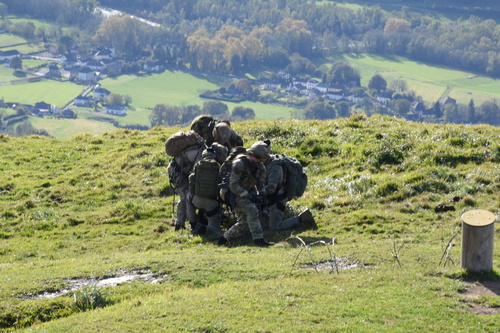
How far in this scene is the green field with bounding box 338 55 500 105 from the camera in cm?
14400

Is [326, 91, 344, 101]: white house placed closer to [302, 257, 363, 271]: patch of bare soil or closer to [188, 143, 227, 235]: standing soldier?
[188, 143, 227, 235]: standing soldier

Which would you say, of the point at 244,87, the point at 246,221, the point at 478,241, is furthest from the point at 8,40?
the point at 478,241

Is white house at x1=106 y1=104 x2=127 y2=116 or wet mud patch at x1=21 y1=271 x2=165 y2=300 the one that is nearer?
wet mud patch at x1=21 y1=271 x2=165 y2=300

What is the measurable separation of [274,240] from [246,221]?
0.93 meters

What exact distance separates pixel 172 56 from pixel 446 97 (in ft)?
274

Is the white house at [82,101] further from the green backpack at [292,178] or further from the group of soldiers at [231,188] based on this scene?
the green backpack at [292,178]

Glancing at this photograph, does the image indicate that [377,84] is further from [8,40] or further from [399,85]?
[8,40]

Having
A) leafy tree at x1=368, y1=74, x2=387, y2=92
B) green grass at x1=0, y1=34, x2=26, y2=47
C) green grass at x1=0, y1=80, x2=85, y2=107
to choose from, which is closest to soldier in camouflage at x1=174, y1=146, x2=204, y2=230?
green grass at x1=0, y1=80, x2=85, y2=107

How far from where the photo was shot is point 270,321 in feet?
37.9

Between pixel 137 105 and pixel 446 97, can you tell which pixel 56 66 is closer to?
pixel 137 105

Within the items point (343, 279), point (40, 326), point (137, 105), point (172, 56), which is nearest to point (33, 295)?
point (40, 326)

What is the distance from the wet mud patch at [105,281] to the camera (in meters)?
14.4

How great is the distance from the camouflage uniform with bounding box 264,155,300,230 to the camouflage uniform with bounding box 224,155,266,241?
3.00ft

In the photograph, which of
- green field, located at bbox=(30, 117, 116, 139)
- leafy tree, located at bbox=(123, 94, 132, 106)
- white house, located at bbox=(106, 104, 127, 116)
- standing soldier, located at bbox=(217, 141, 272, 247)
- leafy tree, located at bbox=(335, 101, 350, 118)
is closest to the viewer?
standing soldier, located at bbox=(217, 141, 272, 247)
